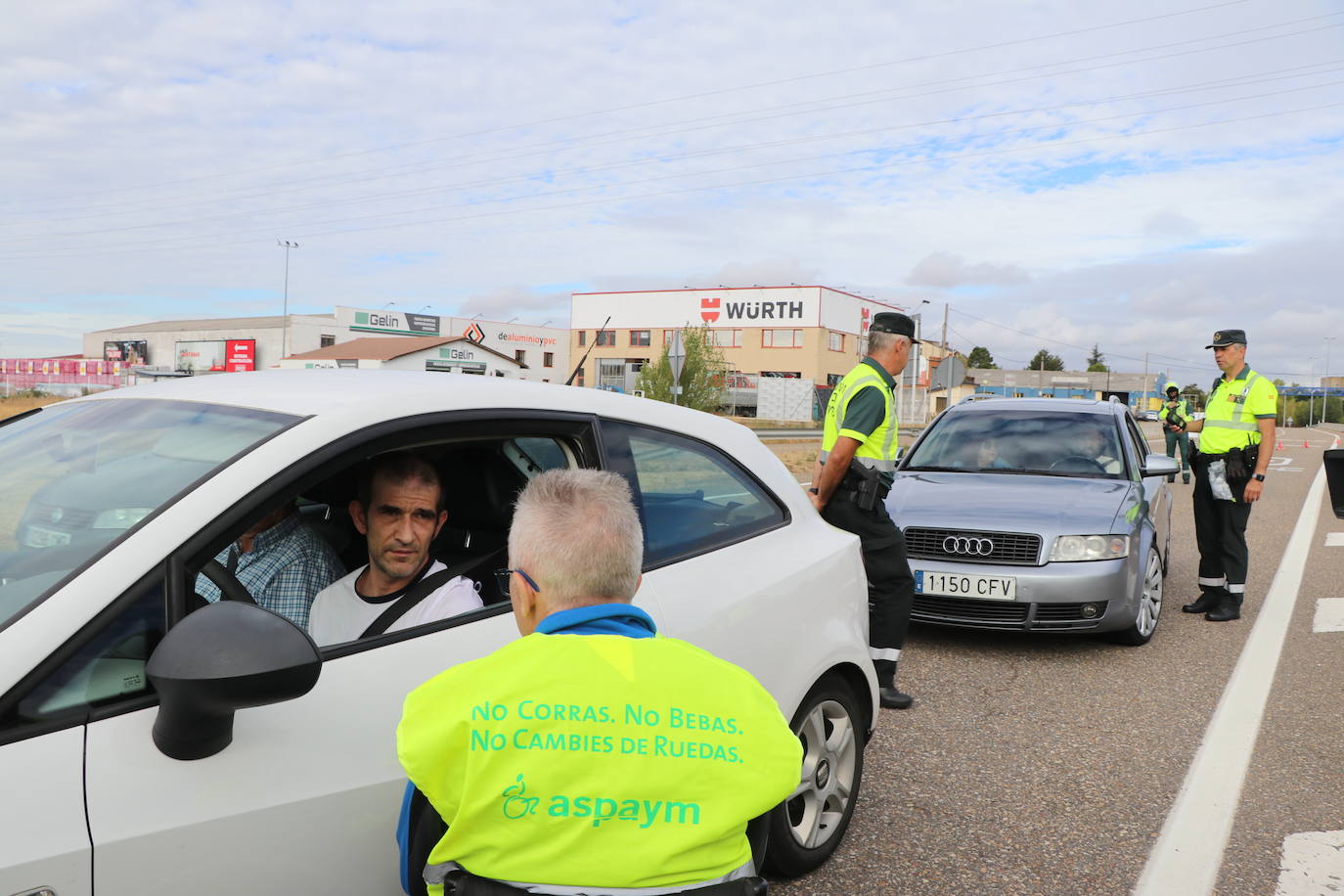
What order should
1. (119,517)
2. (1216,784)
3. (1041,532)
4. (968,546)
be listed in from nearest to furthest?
(119,517)
(1216,784)
(1041,532)
(968,546)

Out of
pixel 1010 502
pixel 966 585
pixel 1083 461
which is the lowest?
pixel 966 585

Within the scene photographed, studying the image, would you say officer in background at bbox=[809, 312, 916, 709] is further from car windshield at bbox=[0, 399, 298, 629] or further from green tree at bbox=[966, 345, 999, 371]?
green tree at bbox=[966, 345, 999, 371]

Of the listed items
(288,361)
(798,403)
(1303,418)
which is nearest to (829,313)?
(798,403)

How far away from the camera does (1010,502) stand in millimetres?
6457

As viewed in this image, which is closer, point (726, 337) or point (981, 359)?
point (726, 337)

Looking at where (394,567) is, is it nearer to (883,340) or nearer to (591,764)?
(591,764)

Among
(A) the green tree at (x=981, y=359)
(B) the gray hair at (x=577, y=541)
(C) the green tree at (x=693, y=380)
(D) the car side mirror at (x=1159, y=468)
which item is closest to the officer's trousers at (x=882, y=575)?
(D) the car side mirror at (x=1159, y=468)

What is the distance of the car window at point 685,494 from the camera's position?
2719 millimetres

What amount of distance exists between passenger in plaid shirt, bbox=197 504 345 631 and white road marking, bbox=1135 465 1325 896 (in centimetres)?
268

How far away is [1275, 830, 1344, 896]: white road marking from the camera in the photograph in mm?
3268

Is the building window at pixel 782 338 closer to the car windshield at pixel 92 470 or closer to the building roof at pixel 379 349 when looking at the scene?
the building roof at pixel 379 349

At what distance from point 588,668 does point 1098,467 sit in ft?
21.3

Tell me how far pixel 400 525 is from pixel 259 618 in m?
1.05

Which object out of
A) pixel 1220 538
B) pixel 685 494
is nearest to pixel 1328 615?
pixel 1220 538
